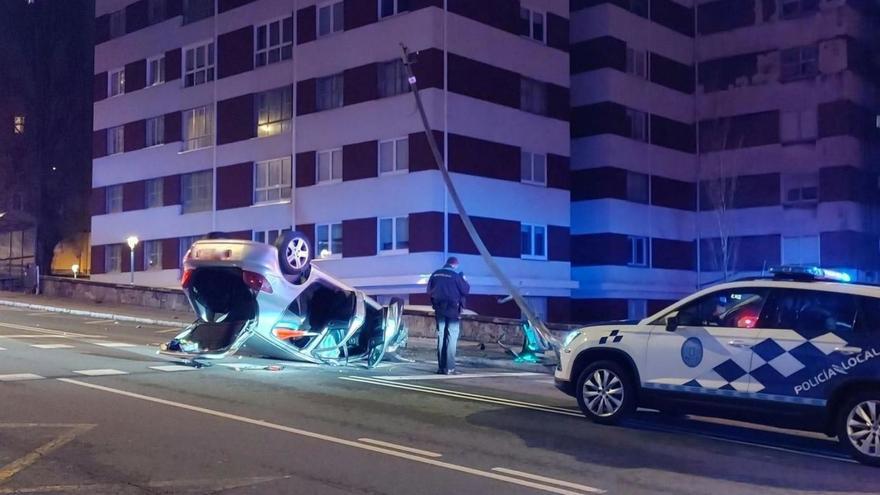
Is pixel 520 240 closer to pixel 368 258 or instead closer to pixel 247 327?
pixel 368 258

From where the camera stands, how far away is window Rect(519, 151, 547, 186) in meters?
31.1

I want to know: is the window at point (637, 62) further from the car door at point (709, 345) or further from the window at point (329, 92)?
the car door at point (709, 345)

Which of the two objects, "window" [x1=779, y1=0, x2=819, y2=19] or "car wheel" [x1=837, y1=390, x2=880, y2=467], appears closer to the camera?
"car wheel" [x1=837, y1=390, x2=880, y2=467]

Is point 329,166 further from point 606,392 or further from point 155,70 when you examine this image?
point 606,392

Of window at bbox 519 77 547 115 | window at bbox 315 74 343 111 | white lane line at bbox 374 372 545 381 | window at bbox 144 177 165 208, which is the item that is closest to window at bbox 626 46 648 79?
window at bbox 519 77 547 115

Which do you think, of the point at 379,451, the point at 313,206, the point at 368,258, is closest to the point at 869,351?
the point at 379,451

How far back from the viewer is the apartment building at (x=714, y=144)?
112ft

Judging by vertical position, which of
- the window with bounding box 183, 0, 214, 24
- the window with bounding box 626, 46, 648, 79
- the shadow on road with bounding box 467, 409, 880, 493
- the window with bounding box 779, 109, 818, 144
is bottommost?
the shadow on road with bounding box 467, 409, 880, 493

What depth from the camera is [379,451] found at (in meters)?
8.24

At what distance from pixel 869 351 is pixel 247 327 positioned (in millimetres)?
8482

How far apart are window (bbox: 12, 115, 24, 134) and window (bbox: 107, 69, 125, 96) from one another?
11298 millimetres

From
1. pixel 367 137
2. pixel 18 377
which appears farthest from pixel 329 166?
pixel 18 377

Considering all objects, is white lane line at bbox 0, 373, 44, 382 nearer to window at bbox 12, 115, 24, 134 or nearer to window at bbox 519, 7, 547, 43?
window at bbox 519, 7, 547, 43

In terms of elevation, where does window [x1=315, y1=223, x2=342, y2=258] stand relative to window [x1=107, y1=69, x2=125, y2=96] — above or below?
below
